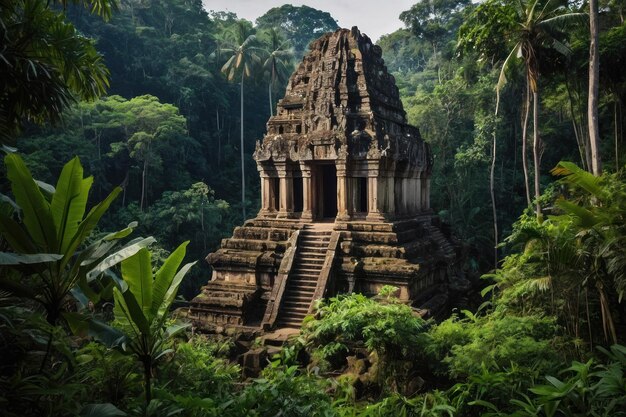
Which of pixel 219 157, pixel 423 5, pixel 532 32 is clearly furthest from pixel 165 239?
pixel 423 5

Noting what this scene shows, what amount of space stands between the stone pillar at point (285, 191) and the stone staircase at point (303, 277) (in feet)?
5.23

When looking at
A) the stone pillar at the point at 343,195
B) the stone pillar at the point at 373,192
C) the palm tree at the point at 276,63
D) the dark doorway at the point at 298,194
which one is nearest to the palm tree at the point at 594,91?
the stone pillar at the point at 373,192

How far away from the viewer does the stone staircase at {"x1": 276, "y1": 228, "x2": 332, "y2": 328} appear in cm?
1259

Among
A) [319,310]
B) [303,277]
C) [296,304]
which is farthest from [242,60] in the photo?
[319,310]

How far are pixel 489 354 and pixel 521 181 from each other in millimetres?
25675

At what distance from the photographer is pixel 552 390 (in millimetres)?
5055

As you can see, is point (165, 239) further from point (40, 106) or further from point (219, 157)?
point (40, 106)

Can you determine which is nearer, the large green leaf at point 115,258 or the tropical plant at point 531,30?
the large green leaf at point 115,258

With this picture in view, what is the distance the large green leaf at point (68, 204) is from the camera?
199 inches

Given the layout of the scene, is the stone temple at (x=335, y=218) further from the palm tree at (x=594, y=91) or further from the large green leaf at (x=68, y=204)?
the large green leaf at (x=68, y=204)

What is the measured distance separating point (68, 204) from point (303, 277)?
8.98 metres

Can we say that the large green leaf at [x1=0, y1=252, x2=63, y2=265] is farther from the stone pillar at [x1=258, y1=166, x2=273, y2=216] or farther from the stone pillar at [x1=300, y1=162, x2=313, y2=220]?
the stone pillar at [x1=258, y1=166, x2=273, y2=216]

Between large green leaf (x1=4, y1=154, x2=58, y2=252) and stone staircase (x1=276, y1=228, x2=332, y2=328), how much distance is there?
8.05m

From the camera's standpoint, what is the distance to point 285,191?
16.3 meters
